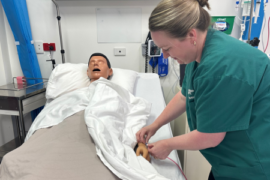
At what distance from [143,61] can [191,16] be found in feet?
5.51

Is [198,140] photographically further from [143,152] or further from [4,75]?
[4,75]

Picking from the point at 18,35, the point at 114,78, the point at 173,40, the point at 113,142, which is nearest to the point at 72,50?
the point at 18,35

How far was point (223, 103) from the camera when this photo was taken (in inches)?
22.8

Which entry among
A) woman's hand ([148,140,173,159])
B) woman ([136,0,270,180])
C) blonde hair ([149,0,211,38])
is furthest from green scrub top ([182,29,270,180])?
woman's hand ([148,140,173,159])

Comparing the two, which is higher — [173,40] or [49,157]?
[173,40]

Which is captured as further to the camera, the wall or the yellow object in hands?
the wall

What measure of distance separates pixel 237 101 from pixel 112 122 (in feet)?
2.20

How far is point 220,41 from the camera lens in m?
0.64

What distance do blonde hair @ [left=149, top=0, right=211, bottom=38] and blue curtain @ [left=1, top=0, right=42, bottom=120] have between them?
177 centimetres

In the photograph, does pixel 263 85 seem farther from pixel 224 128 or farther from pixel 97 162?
pixel 97 162

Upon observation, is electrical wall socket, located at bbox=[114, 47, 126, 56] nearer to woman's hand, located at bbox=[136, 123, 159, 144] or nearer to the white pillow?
the white pillow

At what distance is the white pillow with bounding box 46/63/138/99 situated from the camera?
1.72 metres

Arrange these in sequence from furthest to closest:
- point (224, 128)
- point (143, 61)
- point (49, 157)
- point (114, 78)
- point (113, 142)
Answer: point (143, 61), point (114, 78), point (113, 142), point (49, 157), point (224, 128)

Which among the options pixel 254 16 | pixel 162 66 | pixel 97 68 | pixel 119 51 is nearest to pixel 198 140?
pixel 97 68
